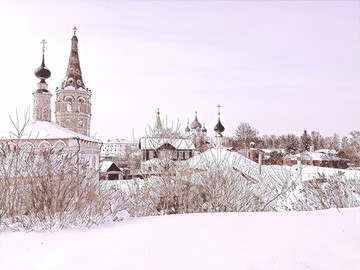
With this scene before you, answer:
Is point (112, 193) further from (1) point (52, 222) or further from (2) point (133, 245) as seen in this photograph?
(2) point (133, 245)

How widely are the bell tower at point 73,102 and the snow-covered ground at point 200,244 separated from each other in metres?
39.8

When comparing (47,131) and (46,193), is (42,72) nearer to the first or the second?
(47,131)

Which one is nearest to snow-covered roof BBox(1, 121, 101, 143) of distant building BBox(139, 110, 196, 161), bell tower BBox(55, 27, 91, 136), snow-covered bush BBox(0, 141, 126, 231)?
distant building BBox(139, 110, 196, 161)

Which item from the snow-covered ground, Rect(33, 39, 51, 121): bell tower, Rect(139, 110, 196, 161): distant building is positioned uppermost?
Rect(33, 39, 51, 121): bell tower

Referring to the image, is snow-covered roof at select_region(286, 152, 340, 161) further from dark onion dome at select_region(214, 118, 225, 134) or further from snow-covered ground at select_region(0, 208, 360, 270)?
snow-covered ground at select_region(0, 208, 360, 270)

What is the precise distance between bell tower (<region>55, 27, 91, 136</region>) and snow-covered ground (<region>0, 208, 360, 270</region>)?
130 feet

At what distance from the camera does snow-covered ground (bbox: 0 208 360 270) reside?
367 cm

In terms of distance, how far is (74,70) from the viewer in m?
45.7

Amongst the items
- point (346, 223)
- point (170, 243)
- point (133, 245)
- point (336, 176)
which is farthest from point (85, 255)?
point (336, 176)

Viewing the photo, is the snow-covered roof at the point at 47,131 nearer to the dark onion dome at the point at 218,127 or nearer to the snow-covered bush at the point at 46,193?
the dark onion dome at the point at 218,127

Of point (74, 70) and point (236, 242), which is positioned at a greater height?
point (74, 70)

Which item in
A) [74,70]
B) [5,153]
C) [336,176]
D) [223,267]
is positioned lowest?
[223,267]

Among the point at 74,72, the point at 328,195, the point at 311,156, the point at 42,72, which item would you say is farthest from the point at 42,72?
the point at 74,72

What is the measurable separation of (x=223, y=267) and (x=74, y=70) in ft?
150
